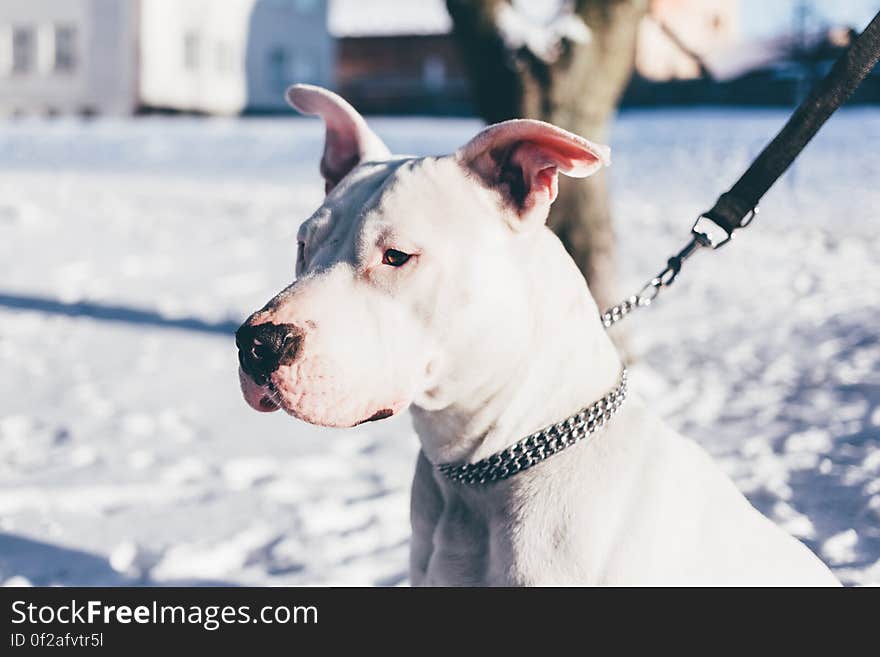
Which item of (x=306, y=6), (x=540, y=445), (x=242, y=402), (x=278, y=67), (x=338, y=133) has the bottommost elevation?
(x=278, y=67)

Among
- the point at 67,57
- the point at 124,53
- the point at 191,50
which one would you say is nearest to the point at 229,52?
the point at 191,50

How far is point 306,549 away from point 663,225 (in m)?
7.13

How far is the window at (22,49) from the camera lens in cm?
2511

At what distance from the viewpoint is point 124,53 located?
24.3m

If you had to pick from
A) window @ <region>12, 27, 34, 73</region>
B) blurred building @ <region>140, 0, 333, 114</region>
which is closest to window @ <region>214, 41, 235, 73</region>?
blurred building @ <region>140, 0, 333, 114</region>

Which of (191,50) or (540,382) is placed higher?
(540,382)

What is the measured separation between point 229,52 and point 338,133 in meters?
27.4

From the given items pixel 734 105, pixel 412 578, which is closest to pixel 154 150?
pixel 734 105

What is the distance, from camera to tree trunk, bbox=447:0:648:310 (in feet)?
14.7

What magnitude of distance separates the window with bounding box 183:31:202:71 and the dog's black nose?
86.7 ft

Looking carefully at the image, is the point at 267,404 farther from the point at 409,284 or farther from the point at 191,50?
the point at 191,50

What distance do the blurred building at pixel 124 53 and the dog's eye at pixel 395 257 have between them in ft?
81.1

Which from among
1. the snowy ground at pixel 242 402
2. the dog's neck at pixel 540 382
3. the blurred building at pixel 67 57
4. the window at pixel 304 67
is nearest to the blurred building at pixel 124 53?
the blurred building at pixel 67 57

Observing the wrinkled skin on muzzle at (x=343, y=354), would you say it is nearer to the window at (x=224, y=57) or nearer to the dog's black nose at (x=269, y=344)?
the dog's black nose at (x=269, y=344)
